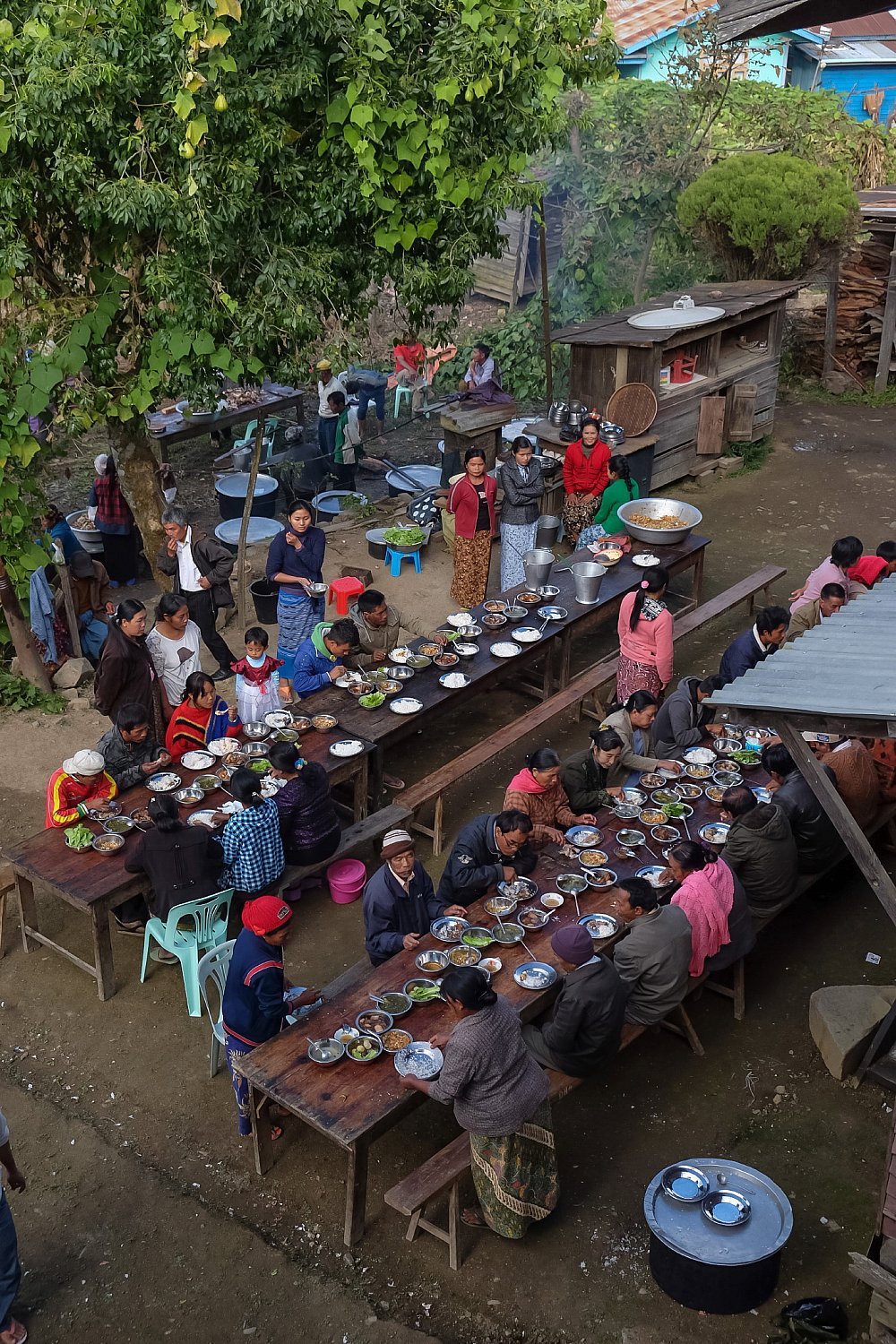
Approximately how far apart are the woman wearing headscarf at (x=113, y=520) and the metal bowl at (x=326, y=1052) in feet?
24.7

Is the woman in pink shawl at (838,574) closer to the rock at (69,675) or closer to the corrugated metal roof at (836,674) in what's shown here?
the corrugated metal roof at (836,674)

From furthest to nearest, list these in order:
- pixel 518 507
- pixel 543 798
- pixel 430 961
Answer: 1. pixel 518 507
2. pixel 543 798
3. pixel 430 961

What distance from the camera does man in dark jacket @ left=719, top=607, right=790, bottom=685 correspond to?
8.50 m

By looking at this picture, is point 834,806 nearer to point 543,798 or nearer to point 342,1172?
point 543,798

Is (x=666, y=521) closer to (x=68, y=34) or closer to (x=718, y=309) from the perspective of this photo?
(x=718, y=309)

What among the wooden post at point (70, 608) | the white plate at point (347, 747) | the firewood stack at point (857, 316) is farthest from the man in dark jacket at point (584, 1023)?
the firewood stack at point (857, 316)

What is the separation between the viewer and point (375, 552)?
13.0 m

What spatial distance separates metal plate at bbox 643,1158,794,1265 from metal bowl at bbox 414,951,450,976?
1493 millimetres

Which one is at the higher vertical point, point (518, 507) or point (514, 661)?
point (518, 507)

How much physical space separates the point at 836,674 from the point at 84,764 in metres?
4.36

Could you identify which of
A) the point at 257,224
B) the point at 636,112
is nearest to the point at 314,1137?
the point at 257,224

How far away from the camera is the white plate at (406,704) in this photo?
28.0ft

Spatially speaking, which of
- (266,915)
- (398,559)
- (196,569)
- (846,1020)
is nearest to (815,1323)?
(846,1020)

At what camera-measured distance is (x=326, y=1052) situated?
571 cm
